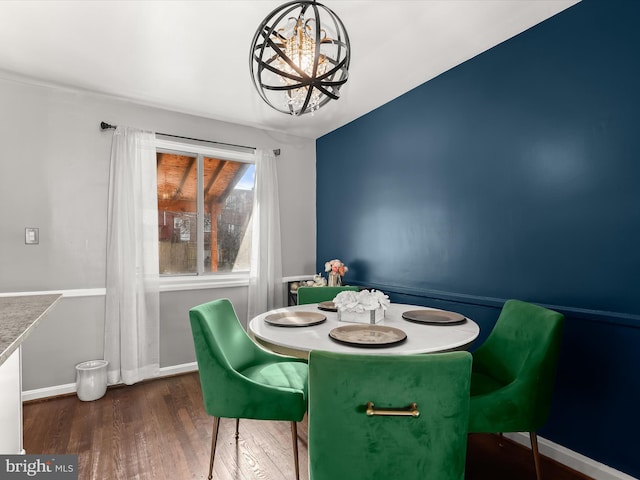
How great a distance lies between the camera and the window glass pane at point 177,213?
350 cm

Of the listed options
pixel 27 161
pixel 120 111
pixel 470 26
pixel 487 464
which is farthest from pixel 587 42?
pixel 27 161

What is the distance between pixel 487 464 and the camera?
1979 millimetres

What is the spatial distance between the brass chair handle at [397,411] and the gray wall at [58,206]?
112 inches

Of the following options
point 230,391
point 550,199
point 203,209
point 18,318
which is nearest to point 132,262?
point 203,209

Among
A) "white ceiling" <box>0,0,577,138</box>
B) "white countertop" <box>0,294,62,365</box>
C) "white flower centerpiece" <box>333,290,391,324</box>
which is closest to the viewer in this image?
"white countertop" <box>0,294,62,365</box>

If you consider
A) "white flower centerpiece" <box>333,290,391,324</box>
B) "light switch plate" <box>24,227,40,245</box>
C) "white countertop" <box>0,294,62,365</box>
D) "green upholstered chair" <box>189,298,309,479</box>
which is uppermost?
"light switch plate" <box>24,227,40,245</box>

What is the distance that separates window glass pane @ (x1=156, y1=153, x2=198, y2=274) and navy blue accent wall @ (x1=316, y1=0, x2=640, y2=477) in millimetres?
2025

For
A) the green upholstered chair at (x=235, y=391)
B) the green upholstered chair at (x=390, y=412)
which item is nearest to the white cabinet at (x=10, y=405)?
the green upholstered chair at (x=235, y=391)

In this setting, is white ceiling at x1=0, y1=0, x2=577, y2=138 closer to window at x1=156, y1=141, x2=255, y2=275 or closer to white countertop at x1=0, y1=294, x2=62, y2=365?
window at x1=156, y1=141, x2=255, y2=275

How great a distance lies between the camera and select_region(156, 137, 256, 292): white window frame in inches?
134

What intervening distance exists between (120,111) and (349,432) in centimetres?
329

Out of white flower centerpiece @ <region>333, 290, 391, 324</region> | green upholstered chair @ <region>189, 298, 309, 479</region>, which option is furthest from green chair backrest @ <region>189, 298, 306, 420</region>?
white flower centerpiece @ <region>333, 290, 391, 324</region>

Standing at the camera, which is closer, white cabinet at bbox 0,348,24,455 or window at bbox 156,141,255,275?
white cabinet at bbox 0,348,24,455

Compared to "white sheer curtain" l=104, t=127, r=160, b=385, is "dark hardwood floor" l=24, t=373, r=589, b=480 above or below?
below
